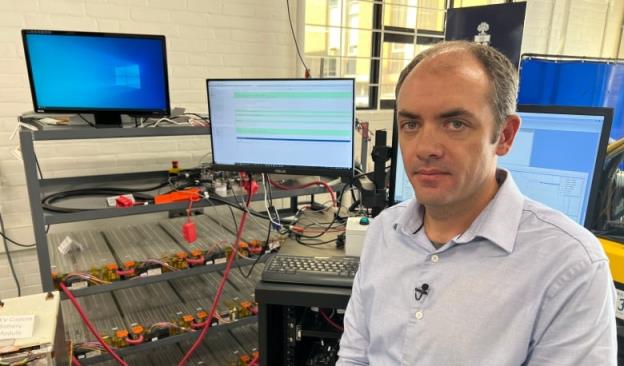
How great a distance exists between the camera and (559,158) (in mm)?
1189

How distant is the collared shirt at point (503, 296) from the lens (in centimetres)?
73

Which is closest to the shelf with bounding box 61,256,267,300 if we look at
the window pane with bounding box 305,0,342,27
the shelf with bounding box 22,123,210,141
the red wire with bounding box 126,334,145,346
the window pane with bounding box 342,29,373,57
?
the red wire with bounding box 126,334,145,346

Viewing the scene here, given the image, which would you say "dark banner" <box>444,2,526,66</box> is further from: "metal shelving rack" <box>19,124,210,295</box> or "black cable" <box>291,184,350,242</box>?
"metal shelving rack" <box>19,124,210,295</box>

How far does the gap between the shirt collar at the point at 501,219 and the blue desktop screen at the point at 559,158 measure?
38 centimetres

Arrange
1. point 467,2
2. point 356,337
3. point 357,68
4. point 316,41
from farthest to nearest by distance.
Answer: point 467,2, point 357,68, point 316,41, point 356,337

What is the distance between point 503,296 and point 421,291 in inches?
6.4

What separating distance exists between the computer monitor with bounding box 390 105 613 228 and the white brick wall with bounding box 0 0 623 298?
1.05m

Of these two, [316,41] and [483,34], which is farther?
[316,41]

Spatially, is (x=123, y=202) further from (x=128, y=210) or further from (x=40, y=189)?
(x=40, y=189)

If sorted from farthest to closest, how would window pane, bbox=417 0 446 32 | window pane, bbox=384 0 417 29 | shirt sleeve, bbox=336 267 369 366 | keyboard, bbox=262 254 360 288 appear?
window pane, bbox=417 0 446 32
window pane, bbox=384 0 417 29
keyboard, bbox=262 254 360 288
shirt sleeve, bbox=336 267 369 366

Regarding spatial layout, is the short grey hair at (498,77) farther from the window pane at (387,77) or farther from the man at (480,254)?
the window pane at (387,77)

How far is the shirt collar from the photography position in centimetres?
82

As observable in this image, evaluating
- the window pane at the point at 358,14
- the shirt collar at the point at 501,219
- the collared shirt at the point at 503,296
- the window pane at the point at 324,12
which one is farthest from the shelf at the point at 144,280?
the window pane at the point at 358,14

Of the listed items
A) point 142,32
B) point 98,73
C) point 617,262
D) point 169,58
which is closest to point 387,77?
point 169,58
